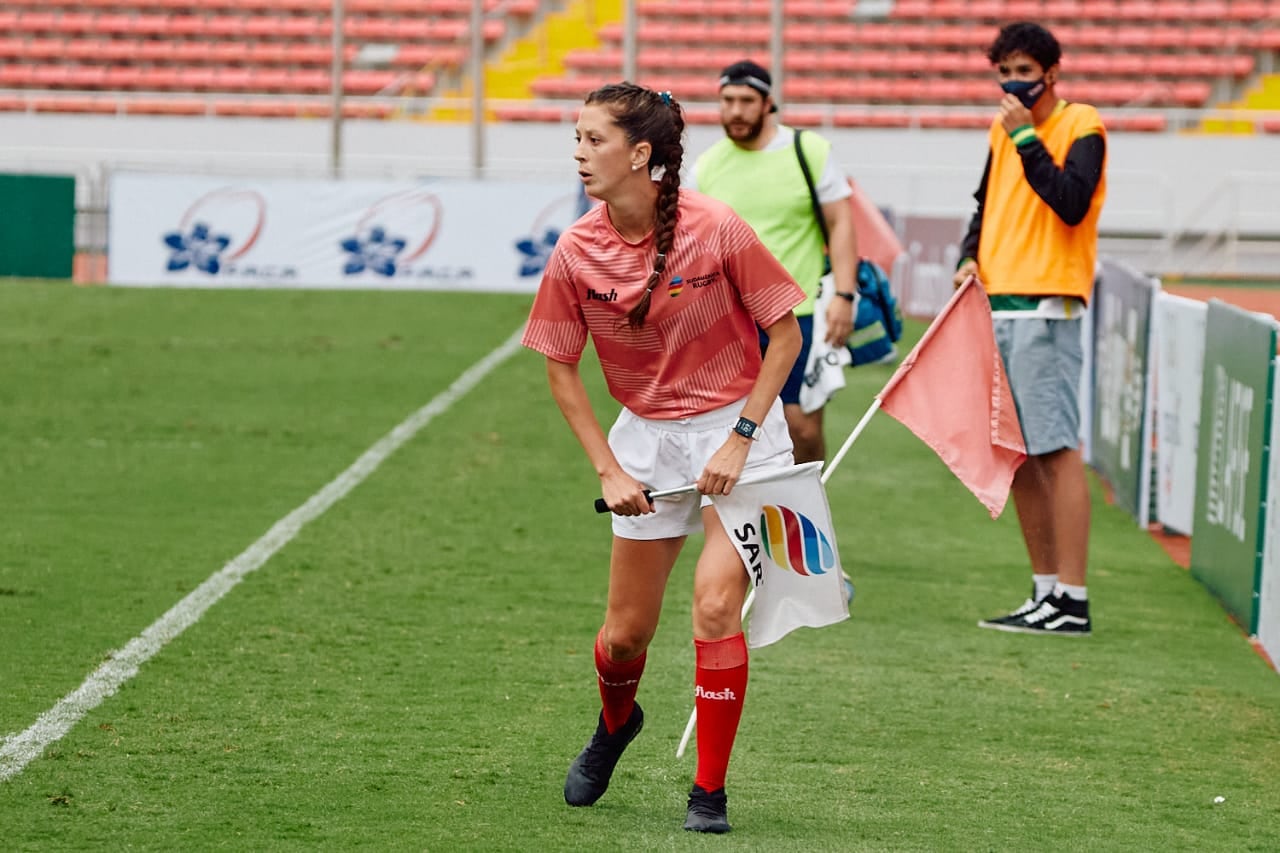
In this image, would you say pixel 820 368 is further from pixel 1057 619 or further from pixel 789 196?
pixel 1057 619

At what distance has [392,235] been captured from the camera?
22.2 metres

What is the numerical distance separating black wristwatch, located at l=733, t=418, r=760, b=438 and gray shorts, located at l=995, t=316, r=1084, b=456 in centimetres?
267

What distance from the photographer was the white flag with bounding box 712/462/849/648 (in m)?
4.34

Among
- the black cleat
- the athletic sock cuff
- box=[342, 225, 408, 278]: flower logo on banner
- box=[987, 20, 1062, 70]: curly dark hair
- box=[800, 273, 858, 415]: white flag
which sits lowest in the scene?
the black cleat

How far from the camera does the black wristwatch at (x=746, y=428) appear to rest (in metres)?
4.26

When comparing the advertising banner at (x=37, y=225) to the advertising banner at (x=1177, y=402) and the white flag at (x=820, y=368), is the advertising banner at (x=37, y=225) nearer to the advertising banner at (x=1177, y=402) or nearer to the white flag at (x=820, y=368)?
the advertising banner at (x=1177, y=402)

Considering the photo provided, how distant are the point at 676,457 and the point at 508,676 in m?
1.68

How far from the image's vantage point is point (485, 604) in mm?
6906

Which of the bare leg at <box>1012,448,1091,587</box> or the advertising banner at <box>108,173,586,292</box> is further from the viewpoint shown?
the advertising banner at <box>108,173,586,292</box>

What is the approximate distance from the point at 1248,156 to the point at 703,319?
25.8 m

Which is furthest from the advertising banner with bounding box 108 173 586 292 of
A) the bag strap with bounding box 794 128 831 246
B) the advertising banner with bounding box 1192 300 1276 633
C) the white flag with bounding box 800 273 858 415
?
the bag strap with bounding box 794 128 831 246

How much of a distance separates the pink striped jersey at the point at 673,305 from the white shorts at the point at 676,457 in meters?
0.03

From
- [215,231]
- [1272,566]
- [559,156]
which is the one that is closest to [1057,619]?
[1272,566]

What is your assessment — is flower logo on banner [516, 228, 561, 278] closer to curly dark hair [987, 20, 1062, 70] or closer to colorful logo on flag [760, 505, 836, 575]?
curly dark hair [987, 20, 1062, 70]
